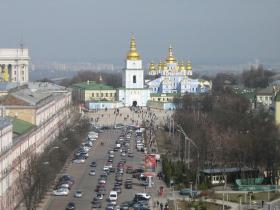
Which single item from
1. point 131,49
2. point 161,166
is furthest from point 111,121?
point 161,166

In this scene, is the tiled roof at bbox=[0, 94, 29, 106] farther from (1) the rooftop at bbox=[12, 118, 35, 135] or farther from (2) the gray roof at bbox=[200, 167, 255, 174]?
(2) the gray roof at bbox=[200, 167, 255, 174]

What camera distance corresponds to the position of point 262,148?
39.4 metres

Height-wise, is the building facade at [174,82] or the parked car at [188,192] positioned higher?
the building facade at [174,82]

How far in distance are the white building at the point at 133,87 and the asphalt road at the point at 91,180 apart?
28.5 m

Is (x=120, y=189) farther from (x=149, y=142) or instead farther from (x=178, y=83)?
(x=178, y=83)

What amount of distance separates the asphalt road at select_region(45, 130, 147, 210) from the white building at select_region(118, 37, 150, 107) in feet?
93.6

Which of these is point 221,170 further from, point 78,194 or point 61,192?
point 61,192

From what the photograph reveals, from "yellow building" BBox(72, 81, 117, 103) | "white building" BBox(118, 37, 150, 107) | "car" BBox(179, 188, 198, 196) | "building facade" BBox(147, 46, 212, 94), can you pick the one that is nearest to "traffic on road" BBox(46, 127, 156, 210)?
"car" BBox(179, 188, 198, 196)

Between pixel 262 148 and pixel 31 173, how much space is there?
12.0 meters

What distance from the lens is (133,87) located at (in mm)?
86312

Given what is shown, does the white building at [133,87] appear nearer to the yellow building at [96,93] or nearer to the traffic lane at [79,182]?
the yellow building at [96,93]

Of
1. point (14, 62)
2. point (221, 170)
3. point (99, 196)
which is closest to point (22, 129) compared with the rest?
point (99, 196)

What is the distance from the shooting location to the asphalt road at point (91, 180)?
109ft

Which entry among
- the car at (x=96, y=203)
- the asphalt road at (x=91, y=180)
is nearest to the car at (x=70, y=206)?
the asphalt road at (x=91, y=180)
